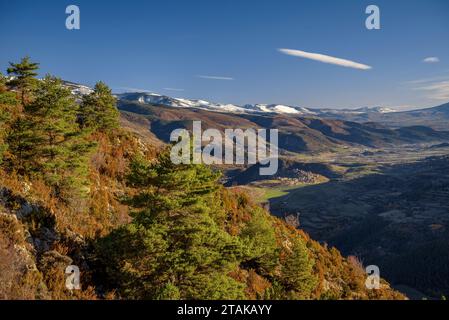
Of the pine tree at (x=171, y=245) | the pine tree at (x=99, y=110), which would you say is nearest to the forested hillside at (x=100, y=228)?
the pine tree at (x=171, y=245)

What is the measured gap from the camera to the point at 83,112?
3403 centimetres

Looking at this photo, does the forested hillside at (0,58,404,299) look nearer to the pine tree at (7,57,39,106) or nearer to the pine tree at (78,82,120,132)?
the pine tree at (7,57,39,106)

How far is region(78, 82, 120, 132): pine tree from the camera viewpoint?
34.5 meters

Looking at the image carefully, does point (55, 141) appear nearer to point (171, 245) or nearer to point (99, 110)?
point (171, 245)

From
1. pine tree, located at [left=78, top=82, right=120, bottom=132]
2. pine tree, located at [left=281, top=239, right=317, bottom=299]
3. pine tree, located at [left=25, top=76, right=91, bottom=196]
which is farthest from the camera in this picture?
pine tree, located at [left=78, top=82, right=120, bottom=132]

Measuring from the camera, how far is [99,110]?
117 feet

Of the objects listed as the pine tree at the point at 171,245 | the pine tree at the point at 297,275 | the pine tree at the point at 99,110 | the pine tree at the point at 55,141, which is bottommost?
the pine tree at the point at 297,275

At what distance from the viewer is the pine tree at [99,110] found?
34.5 meters

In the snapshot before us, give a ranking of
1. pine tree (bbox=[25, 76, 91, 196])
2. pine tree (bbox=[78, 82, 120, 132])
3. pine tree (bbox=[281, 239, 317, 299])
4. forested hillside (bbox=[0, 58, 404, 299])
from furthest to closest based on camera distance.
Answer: pine tree (bbox=[78, 82, 120, 132]) < pine tree (bbox=[281, 239, 317, 299]) < pine tree (bbox=[25, 76, 91, 196]) < forested hillside (bbox=[0, 58, 404, 299])

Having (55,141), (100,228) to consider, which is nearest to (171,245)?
(100,228)

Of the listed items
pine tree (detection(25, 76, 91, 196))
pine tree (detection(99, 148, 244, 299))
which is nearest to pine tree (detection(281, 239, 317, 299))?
pine tree (detection(99, 148, 244, 299))

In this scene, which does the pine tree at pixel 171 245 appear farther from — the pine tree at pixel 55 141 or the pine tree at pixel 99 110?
the pine tree at pixel 99 110

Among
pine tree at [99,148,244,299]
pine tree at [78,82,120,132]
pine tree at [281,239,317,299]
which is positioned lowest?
pine tree at [281,239,317,299]
